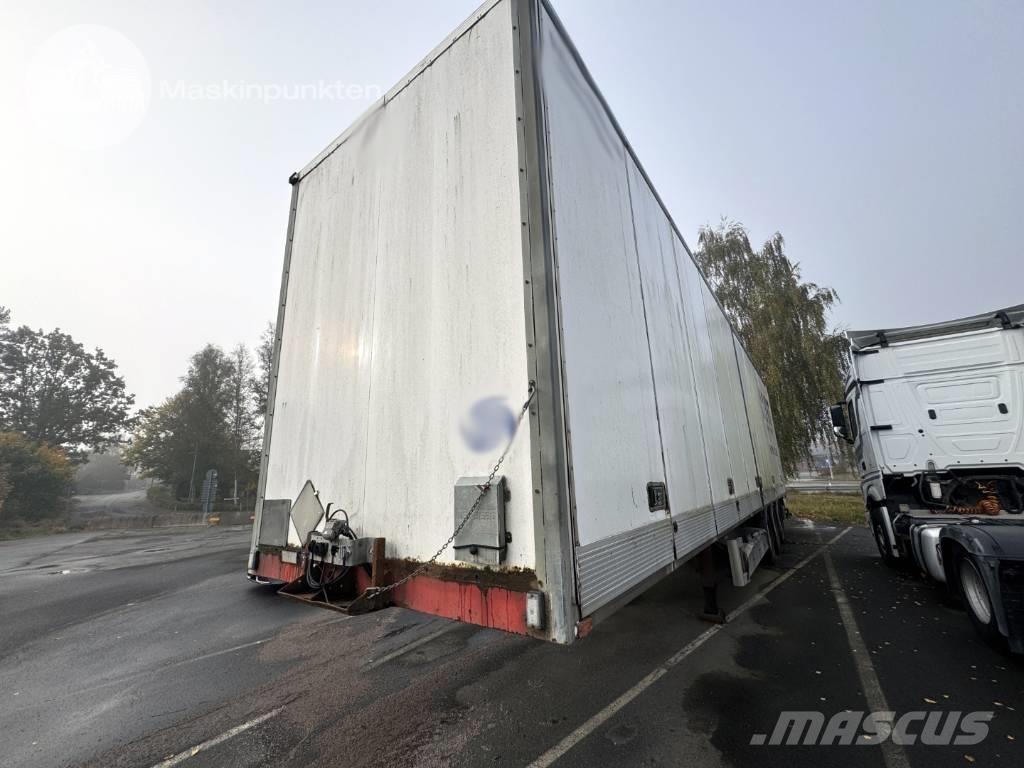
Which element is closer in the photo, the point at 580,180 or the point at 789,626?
the point at 580,180

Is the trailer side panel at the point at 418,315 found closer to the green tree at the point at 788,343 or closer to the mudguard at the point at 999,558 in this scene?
the mudguard at the point at 999,558

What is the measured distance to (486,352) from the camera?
6.72ft

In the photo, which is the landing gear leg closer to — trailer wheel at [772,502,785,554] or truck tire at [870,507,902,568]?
truck tire at [870,507,902,568]

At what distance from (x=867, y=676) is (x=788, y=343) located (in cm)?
1592

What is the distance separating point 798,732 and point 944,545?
12.0 ft

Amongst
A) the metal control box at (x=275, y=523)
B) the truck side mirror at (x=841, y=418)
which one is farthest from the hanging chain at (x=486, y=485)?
the truck side mirror at (x=841, y=418)

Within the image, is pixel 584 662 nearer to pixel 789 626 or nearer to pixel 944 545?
pixel 789 626

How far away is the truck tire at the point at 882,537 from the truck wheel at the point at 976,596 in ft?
8.95

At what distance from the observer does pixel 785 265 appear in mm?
18203

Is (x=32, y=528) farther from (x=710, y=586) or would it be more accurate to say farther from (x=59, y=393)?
(x=710, y=586)

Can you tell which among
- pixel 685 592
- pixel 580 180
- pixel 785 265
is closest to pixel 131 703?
pixel 580 180

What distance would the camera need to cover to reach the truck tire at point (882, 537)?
22.9 ft

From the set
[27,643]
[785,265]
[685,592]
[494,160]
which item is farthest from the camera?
[785,265]

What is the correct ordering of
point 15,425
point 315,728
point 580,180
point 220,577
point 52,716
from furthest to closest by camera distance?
point 15,425 < point 220,577 < point 52,716 < point 315,728 < point 580,180
